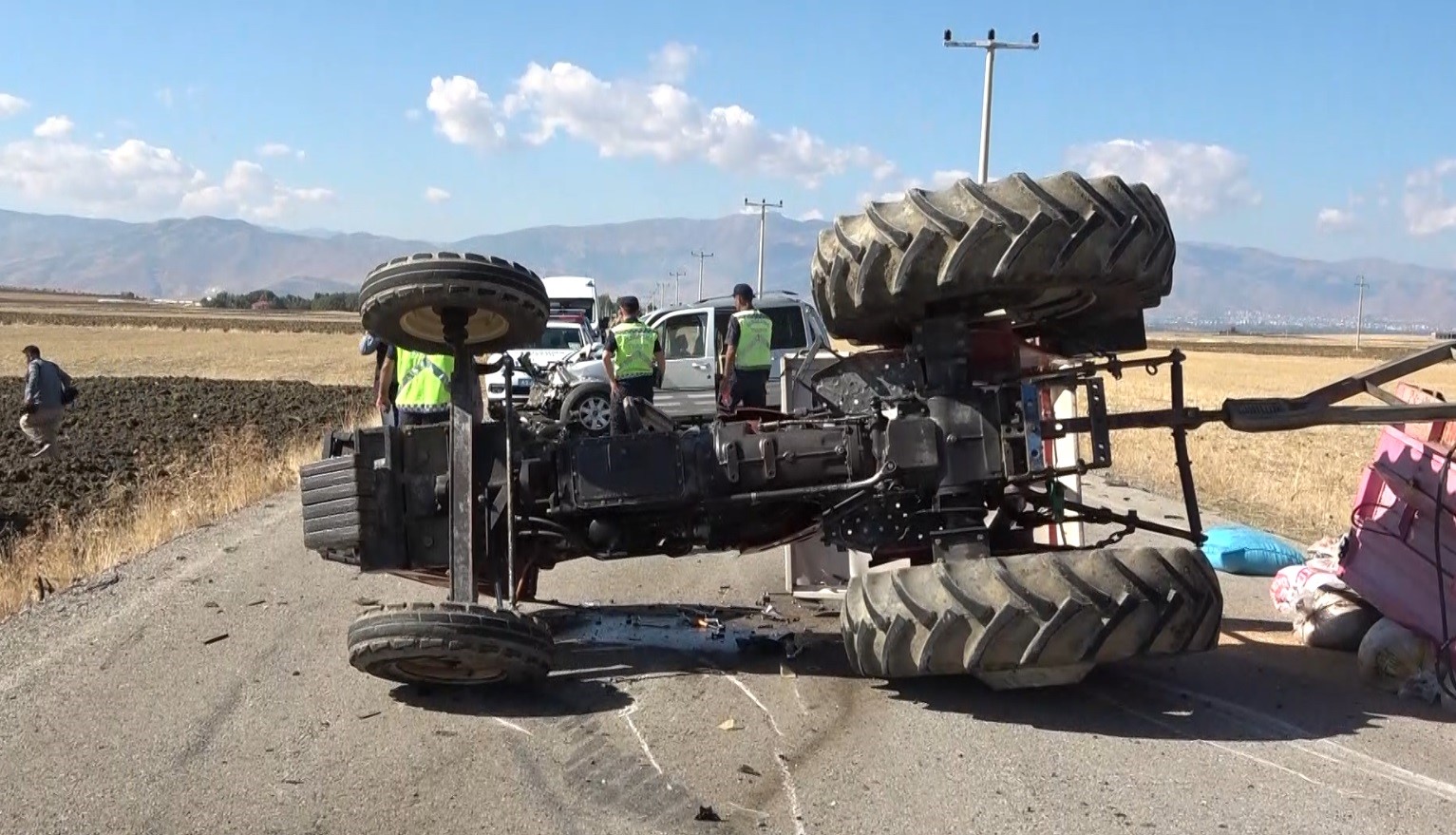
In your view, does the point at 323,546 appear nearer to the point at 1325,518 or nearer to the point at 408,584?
the point at 408,584

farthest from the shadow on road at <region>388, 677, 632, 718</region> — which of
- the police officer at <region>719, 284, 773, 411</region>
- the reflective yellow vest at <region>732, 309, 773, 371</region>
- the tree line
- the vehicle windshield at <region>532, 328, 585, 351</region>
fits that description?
the tree line

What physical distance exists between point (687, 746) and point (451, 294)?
6.40 ft

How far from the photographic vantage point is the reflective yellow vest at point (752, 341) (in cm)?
1359

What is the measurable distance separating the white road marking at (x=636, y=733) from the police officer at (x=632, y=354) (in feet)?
22.1

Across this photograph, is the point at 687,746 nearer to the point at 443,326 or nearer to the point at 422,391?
the point at 443,326

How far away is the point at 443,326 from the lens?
541 centimetres

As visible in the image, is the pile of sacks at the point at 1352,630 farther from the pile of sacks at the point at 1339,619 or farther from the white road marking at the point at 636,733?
the white road marking at the point at 636,733

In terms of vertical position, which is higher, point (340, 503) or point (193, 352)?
point (340, 503)

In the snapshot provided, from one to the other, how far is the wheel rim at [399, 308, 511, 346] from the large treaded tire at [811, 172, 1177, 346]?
4.66 ft

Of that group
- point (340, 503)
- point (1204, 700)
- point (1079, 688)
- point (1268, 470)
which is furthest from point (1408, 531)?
point (1268, 470)

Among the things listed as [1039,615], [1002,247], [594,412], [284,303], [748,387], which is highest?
[1002,247]

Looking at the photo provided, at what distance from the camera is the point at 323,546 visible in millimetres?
→ 5629

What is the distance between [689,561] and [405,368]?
224cm

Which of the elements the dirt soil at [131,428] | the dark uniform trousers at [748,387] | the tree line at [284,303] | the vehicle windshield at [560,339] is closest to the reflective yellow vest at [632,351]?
the dark uniform trousers at [748,387]
